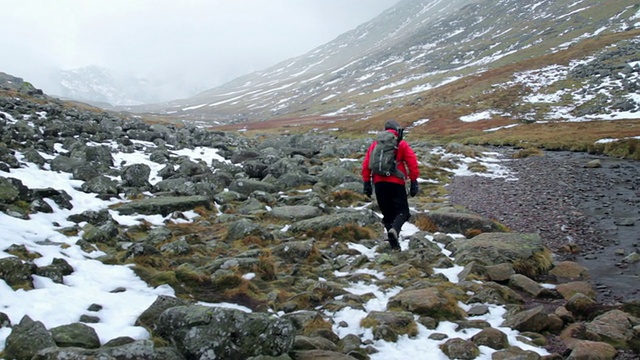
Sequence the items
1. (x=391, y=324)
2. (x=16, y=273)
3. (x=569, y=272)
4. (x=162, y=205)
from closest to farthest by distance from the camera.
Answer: (x=16, y=273) → (x=391, y=324) → (x=569, y=272) → (x=162, y=205)

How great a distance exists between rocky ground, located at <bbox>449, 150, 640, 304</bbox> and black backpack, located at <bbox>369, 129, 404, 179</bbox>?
17.8 ft

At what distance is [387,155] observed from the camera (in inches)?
437

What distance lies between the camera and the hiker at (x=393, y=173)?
11.1m

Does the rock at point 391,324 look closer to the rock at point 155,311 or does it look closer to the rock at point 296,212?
the rock at point 155,311

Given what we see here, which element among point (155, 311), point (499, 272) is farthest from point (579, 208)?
point (155, 311)

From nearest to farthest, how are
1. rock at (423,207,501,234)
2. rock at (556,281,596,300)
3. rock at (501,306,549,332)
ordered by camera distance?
rock at (501,306,549,332) < rock at (556,281,596,300) < rock at (423,207,501,234)

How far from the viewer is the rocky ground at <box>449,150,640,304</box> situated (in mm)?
11320

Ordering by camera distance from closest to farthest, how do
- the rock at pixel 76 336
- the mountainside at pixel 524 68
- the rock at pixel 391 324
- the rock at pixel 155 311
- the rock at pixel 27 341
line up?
the rock at pixel 27 341, the rock at pixel 76 336, the rock at pixel 155 311, the rock at pixel 391 324, the mountainside at pixel 524 68

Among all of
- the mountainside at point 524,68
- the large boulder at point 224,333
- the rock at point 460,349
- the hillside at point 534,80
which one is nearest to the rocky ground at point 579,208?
the rock at point 460,349

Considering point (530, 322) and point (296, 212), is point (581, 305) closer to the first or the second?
point (530, 322)

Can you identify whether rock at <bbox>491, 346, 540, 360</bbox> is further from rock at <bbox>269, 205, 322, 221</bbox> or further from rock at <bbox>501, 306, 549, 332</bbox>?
rock at <bbox>269, 205, 322, 221</bbox>

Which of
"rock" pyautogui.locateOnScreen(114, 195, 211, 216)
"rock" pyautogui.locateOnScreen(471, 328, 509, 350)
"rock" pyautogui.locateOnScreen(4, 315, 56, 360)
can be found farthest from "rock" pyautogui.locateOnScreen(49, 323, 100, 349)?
"rock" pyautogui.locateOnScreen(114, 195, 211, 216)

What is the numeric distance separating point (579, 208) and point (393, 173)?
1133 centimetres

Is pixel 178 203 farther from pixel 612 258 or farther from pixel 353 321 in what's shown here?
pixel 612 258
